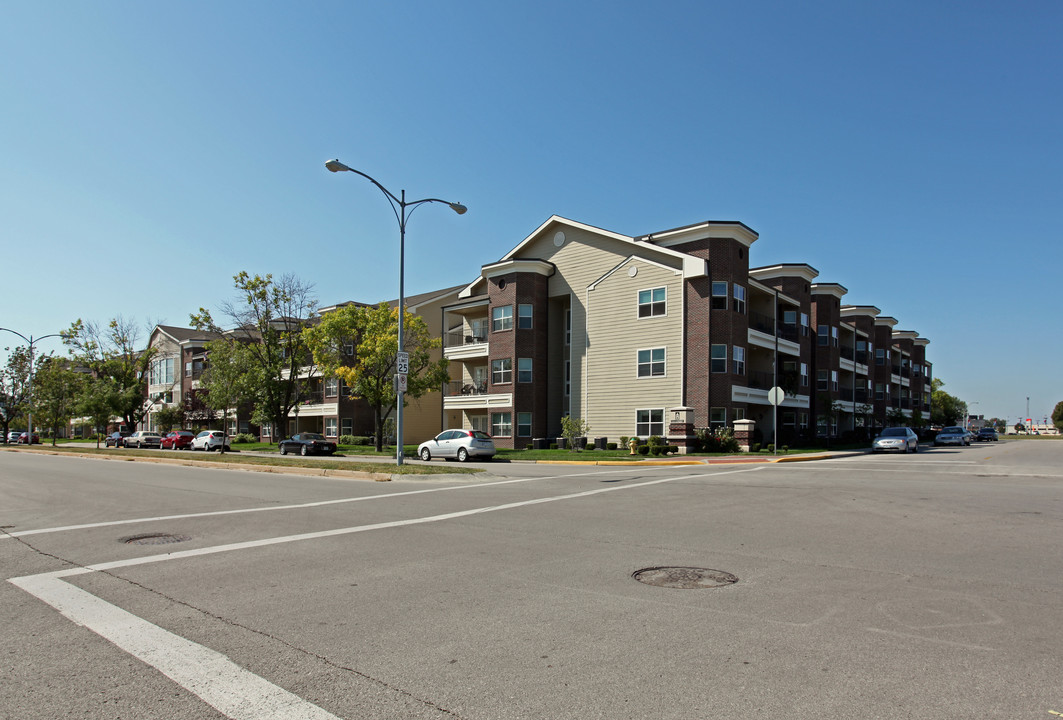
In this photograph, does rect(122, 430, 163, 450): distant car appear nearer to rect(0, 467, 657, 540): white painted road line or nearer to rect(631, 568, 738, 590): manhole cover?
rect(0, 467, 657, 540): white painted road line

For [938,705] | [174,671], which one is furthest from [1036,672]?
[174,671]

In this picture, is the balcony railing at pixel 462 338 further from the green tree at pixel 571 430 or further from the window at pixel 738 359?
the window at pixel 738 359

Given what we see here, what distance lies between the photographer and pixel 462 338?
48.0m

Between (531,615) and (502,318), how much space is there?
36.5 metres

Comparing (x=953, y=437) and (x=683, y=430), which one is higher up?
(x=683, y=430)

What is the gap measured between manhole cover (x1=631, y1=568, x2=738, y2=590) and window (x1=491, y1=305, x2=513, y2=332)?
Answer: 113 ft

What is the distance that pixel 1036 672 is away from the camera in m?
4.20

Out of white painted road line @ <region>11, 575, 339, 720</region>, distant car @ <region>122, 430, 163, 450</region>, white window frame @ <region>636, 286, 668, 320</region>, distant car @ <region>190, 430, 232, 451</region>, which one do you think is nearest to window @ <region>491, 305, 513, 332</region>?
white window frame @ <region>636, 286, 668, 320</region>

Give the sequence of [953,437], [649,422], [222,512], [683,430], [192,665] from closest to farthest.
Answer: [192,665] → [222,512] → [683,430] → [649,422] → [953,437]

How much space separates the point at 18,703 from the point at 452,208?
69.8ft

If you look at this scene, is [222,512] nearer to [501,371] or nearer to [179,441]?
[501,371]

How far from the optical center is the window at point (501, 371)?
40938mm

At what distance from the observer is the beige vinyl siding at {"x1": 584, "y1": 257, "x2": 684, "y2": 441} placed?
119 feet

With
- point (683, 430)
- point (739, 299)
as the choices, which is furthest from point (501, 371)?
point (739, 299)
